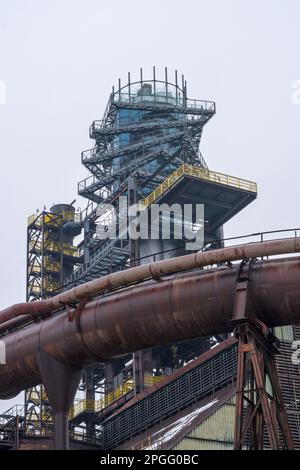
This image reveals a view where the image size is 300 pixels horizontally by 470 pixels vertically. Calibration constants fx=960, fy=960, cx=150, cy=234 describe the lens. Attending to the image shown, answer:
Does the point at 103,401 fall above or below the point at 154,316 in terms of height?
above

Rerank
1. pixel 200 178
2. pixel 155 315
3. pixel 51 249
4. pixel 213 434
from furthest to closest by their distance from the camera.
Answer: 1. pixel 51 249
2. pixel 200 178
3. pixel 213 434
4. pixel 155 315

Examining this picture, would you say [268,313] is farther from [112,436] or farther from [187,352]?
[187,352]

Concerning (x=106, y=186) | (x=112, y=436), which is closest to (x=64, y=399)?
(x=112, y=436)

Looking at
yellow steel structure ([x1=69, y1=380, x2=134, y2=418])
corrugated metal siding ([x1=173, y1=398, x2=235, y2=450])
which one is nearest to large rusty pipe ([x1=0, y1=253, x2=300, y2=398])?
corrugated metal siding ([x1=173, y1=398, x2=235, y2=450])

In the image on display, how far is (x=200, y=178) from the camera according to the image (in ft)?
208

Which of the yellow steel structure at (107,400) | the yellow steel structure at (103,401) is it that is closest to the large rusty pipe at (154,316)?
the yellow steel structure at (107,400)

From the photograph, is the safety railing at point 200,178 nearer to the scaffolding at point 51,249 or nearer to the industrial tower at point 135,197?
the industrial tower at point 135,197

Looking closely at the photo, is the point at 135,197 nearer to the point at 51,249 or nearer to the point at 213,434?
the point at 51,249

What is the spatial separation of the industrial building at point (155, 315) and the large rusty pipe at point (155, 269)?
54 mm

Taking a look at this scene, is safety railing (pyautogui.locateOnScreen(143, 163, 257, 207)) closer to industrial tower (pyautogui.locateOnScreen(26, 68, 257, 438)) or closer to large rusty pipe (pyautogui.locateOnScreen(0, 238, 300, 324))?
industrial tower (pyautogui.locateOnScreen(26, 68, 257, 438))

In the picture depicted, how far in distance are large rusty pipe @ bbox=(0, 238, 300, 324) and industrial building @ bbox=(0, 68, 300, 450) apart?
2.1 inches

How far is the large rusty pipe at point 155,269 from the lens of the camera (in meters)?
33.1
